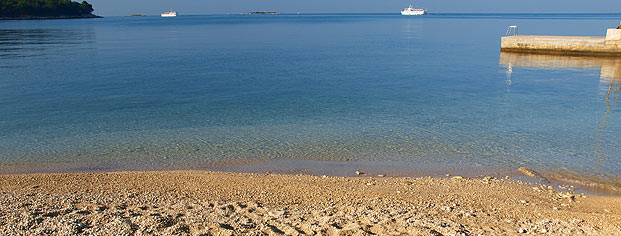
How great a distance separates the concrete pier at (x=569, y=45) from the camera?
32.3 meters

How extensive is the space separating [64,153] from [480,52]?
34.3m

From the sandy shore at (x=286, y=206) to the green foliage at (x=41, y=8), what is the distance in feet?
474

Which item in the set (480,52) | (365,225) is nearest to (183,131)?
(365,225)

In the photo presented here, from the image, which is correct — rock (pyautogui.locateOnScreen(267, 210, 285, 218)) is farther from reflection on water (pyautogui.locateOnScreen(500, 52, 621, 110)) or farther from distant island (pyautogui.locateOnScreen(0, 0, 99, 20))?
distant island (pyautogui.locateOnScreen(0, 0, 99, 20))

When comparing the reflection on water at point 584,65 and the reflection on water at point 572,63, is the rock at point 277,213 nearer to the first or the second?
the reflection on water at point 584,65

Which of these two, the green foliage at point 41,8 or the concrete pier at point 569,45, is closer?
the concrete pier at point 569,45

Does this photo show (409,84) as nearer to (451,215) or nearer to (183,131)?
(183,131)

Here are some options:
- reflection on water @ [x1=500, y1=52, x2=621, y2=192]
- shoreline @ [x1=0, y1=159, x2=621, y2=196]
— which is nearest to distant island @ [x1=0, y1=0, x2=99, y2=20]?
reflection on water @ [x1=500, y1=52, x2=621, y2=192]

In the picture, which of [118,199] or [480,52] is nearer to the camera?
[118,199]

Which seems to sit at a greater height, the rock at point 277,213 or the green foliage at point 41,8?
the green foliage at point 41,8

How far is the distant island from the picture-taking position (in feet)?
423

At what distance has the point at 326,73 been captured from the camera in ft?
84.9

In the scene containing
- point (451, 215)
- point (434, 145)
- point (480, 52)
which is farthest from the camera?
point (480, 52)

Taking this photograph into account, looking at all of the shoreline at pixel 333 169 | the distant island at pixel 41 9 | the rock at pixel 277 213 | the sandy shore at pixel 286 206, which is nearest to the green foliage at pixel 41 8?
the distant island at pixel 41 9
